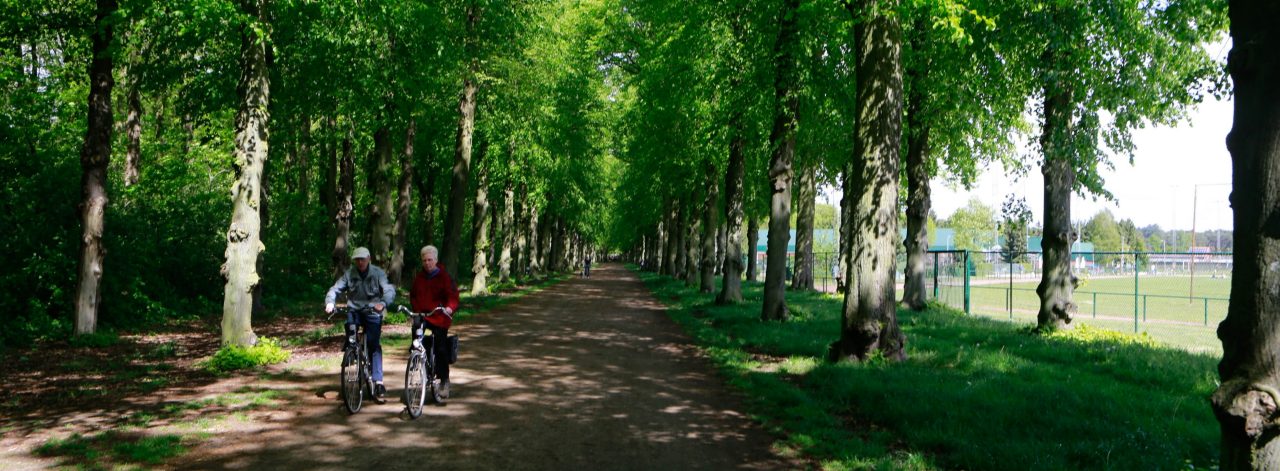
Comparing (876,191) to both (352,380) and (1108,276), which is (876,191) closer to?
(352,380)

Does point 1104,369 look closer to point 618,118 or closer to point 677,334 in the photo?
point 677,334

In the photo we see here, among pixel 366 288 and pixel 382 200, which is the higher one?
pixel 382 200

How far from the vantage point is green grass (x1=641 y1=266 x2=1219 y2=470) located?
20.3ft

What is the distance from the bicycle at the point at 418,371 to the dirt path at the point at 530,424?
19 cm

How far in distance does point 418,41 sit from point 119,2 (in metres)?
5.85

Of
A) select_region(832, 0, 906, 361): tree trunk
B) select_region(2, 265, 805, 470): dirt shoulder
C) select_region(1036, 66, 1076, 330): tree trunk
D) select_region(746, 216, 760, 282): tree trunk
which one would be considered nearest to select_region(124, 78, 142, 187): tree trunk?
select_region(2, 265, 805, 470): dirt shoulder

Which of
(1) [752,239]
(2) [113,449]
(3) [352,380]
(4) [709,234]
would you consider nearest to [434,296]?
(3) [352,380]

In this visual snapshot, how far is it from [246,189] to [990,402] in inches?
421

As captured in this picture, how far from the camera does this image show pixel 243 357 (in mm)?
11094

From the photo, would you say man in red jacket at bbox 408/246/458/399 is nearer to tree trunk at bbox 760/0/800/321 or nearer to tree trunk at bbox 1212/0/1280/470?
tree trunk at bbox 1212/0/1280/470

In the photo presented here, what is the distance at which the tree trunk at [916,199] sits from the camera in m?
17.4

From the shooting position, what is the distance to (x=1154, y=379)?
9008mm

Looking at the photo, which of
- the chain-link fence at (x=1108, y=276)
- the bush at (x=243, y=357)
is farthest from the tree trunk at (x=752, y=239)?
the bush at (x=243, y=357)

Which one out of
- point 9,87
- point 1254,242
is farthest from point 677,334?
point 9,87
